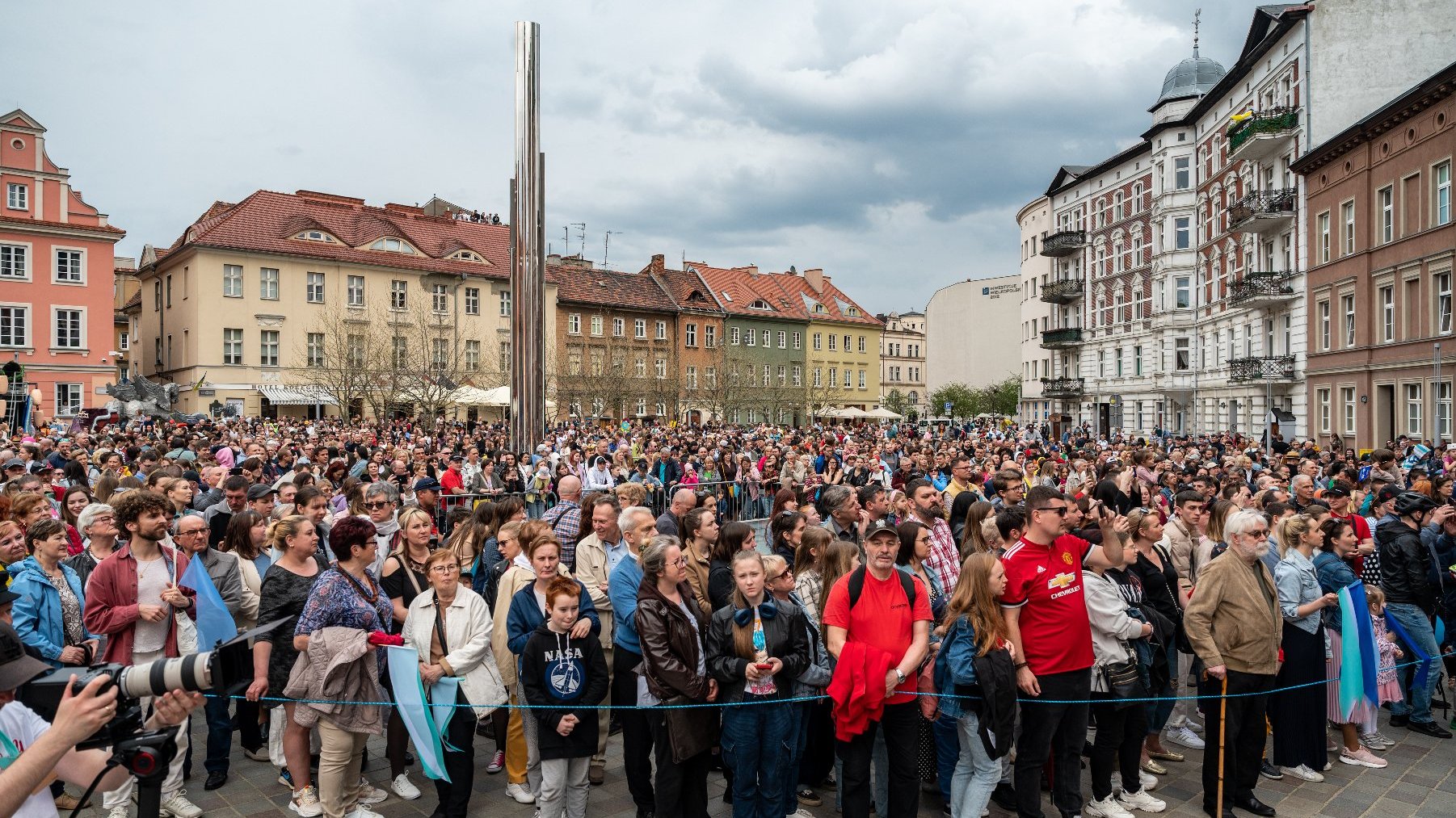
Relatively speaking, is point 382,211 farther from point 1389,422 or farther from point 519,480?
point 1389,422

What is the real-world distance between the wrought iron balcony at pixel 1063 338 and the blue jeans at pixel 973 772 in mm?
54770

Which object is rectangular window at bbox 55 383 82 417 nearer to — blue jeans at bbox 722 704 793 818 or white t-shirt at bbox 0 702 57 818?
blue jeans at bbox 722 704 793 818

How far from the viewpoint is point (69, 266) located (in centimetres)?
4522

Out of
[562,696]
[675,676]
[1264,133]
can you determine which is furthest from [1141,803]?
[1264,133]

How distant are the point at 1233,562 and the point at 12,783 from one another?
585 cm

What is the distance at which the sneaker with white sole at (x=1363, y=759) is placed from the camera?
6449mm

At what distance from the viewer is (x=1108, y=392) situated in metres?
52.6

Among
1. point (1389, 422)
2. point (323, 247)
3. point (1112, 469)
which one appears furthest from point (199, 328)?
point (1389, 422)

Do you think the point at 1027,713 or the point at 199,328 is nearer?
the point at 1027,713

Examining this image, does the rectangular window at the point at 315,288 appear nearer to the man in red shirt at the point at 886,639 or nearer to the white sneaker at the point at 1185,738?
the white sneaker at the point at 1185,738

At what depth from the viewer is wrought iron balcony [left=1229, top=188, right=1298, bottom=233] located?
109 feet

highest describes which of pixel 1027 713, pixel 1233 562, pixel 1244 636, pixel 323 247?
pixel 323 247

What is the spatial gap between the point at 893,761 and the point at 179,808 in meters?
4.13

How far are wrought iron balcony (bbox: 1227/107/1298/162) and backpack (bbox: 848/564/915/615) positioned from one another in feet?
114
